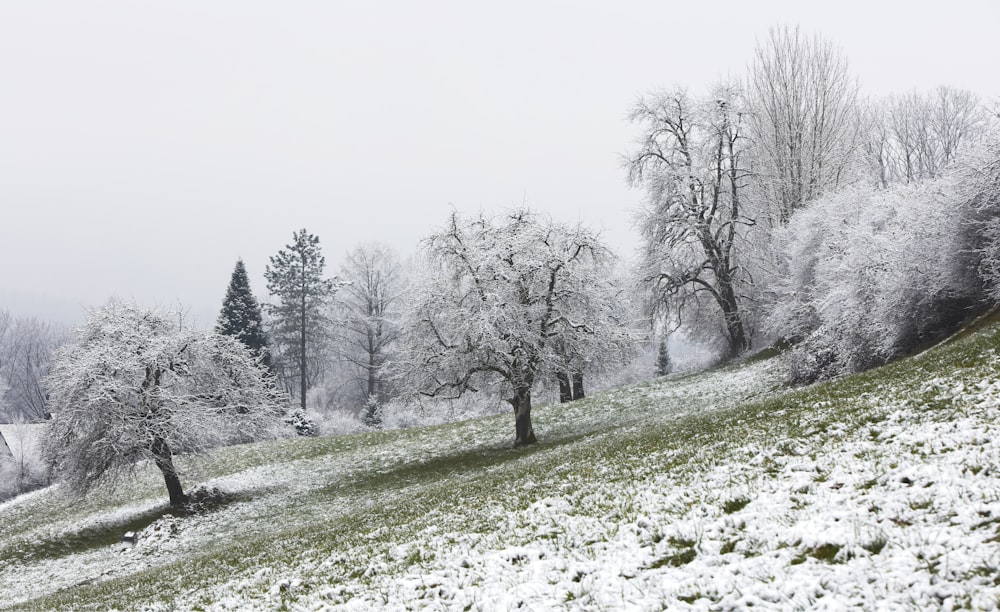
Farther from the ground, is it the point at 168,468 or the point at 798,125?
the point at 798,125

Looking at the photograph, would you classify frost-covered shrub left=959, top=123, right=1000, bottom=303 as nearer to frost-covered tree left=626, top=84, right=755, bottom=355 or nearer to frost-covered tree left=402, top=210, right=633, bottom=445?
frost-covered tree left=402, top=210, right=633, bottom=445

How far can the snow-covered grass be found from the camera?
5207mm

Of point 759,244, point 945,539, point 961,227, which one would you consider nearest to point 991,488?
point 945,539

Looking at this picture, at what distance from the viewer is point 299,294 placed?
6153 centimetres

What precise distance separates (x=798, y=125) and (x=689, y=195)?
37.1ft

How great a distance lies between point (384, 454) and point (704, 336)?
27377mm

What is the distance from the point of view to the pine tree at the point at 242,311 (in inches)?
2156

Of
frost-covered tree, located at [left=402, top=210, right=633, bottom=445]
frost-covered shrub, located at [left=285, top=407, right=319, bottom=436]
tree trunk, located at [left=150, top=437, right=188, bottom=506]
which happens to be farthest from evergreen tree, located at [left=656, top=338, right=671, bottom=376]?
tree trunk, located at [left=150, top=437, right=188, bottom=506]

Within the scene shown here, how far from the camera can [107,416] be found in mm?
22078

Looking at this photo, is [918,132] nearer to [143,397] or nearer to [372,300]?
[372,300]

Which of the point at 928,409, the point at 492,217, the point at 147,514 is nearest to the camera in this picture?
the point at 928,409

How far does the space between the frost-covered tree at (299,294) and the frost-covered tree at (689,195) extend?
34.9m

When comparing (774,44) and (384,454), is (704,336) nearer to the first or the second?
(774,44)

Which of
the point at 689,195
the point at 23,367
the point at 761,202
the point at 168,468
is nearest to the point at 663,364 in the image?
the point at 761,202
